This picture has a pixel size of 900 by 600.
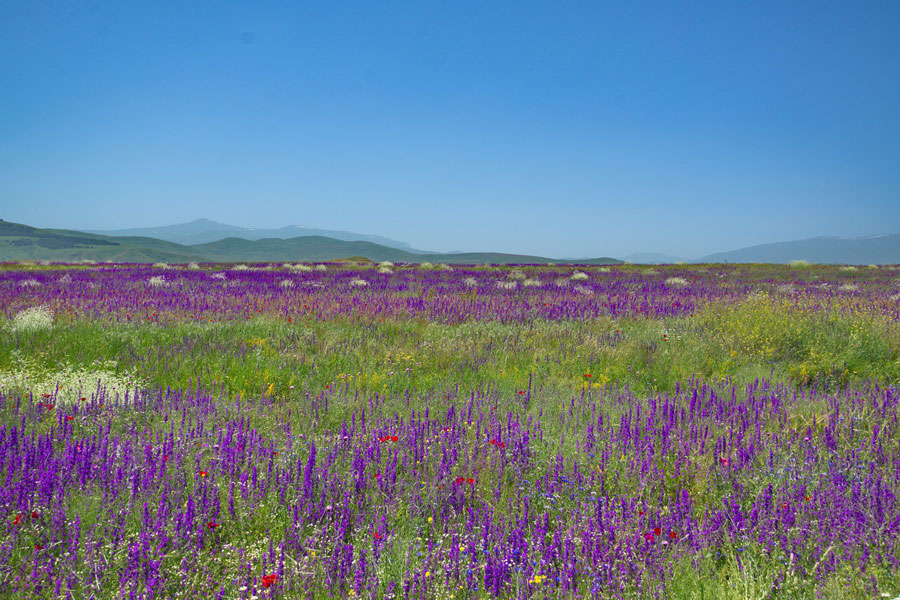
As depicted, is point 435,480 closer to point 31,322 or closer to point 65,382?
point 65,382

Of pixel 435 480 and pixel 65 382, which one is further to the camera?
pixel 65 382

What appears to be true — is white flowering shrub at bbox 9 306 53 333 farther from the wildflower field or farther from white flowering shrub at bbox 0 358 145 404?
white flowering shrub at bbox 0 358 145 404

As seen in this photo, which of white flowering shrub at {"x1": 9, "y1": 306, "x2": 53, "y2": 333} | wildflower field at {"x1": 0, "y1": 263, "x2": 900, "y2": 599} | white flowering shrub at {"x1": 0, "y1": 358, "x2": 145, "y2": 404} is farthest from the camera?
white flowering shrub at {"x1": 9, "y1": 306, "x2": 53, "y2": 333}

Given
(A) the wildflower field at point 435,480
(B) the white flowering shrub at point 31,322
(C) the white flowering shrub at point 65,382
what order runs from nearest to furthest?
(A) the wildflower field at point 435,480
(C) the white flowering shrub at point 65,382
(B) the white flowering shrub at point 31,322

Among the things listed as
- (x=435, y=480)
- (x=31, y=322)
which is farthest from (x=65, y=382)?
(x=435, y=480)

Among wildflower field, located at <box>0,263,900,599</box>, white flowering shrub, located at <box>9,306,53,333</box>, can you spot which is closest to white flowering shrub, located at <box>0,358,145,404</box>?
wildflower field, located at <box>0,263,900,599</box>

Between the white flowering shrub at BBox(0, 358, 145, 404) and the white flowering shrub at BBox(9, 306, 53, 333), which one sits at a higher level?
the white flowering shrub at BBox(9, 306, 53, 333)

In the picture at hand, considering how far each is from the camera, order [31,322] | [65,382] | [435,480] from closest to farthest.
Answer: [435,480], [65,382], [31,322]

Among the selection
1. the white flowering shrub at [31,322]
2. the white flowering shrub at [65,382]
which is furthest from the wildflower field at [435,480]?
the white flowering shrub at [31,322]

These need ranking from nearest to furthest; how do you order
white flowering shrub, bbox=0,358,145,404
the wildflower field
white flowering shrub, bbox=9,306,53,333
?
the wildflower field → white flowering shrub, bbox=0,358,145,404 → white flowering shrub, bbox=9,306,53,333

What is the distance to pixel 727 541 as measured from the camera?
218 cm

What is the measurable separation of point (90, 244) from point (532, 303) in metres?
145

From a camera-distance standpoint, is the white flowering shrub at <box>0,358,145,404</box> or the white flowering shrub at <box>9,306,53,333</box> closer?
the white flowering shrub at <box>0,358,145,404</box>

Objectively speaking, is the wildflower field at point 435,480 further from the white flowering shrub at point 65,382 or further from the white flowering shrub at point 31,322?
the white flowering shrub at point 31,322
